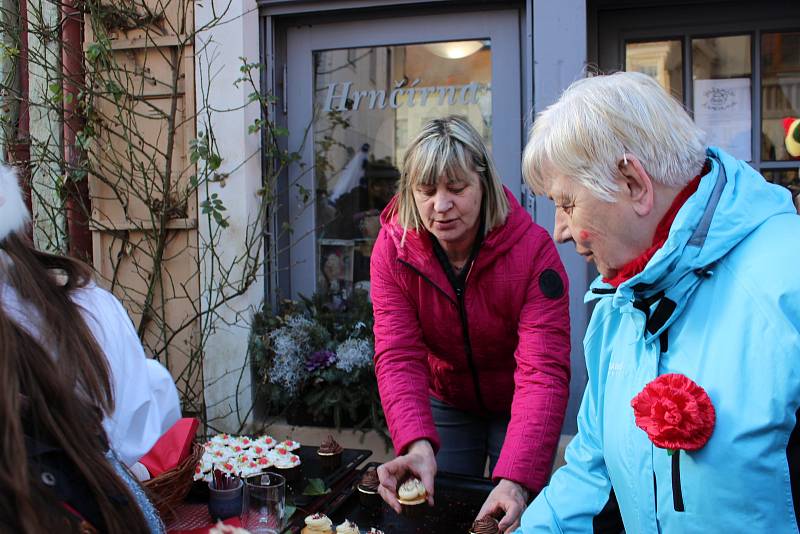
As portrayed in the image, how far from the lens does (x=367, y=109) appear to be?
4188 millimetres

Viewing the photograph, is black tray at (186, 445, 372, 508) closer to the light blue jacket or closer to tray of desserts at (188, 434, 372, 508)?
tray of desserts at (188, 434, 372, 508)

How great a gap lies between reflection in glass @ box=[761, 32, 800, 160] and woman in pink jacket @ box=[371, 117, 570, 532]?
1895 mm

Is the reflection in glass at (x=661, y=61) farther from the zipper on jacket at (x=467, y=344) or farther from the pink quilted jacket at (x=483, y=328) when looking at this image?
the zipper on jacket at (x=467, y=344)

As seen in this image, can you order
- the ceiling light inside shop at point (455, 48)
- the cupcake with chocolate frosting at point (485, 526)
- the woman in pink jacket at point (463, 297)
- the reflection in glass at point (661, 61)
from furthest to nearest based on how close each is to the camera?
the ceiling light inside shop at point (455, 48) → the reflection in glass at point (661, 61) → the woman in pink jacket at point (463, 297) → the cupcake with chocolate frosting at point (485, 526)

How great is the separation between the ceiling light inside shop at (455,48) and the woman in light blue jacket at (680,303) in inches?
96.6

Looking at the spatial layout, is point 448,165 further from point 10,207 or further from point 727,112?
point 727,112

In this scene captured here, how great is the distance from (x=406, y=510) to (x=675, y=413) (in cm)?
94

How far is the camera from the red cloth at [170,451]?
2.02 meters

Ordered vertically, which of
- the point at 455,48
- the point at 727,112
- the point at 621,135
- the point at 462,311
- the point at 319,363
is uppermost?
the point at 455,48

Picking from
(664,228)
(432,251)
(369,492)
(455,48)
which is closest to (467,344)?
(432,251)

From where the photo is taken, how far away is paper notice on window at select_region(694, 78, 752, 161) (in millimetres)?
3748

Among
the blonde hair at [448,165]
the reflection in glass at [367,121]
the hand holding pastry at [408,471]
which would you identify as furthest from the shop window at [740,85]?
the hand holding pastry at [408,471]

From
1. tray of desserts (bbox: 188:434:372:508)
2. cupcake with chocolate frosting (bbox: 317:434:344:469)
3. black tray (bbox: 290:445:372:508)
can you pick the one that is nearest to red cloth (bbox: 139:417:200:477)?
tray of desserts (bbox: 188:434:372:508)

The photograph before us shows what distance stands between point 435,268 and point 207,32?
7.45 feet
